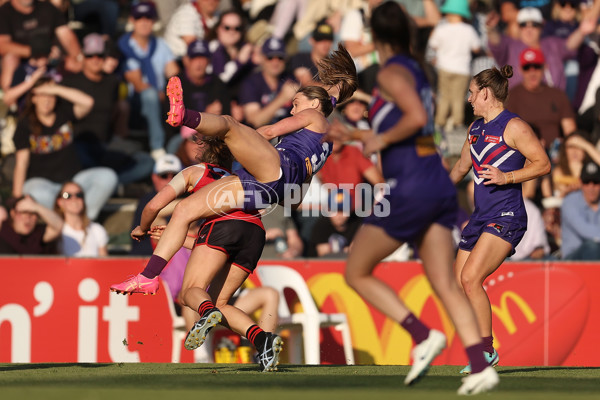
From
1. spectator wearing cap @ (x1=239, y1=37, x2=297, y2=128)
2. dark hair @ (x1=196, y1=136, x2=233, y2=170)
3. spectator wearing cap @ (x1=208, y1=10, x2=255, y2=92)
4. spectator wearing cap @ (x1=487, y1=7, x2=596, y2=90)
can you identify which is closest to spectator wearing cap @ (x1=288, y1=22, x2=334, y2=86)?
spectator wearing cap @ (x1=239, y1=37, x2=297, y2=128)

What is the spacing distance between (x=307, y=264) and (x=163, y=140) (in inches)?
141

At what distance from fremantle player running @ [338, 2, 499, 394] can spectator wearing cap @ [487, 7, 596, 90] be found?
28.9 feet

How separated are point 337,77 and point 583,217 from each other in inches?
200

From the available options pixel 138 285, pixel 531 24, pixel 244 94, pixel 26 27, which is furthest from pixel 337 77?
pixel 531 24

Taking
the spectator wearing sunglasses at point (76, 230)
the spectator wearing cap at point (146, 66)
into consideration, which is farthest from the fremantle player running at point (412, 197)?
the spectator wearing cap at point (146, 66)

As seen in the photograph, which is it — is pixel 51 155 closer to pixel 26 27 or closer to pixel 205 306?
pixel 26 27

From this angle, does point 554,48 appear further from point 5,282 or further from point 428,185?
point 428,185

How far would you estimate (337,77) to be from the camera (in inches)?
350

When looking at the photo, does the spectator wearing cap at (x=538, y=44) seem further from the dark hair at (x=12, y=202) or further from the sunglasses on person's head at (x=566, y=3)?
the dark hair at (x=12, y=202)

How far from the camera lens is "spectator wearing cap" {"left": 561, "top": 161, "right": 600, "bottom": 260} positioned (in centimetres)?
1255

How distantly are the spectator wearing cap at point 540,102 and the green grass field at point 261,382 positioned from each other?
5.17 m

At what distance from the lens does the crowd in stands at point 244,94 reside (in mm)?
12539

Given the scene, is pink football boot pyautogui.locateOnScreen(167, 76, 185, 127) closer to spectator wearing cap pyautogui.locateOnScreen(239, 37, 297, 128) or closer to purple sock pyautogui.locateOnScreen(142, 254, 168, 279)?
purple sock pyautogui.locateOnScreen(142, 254, 168, 279)

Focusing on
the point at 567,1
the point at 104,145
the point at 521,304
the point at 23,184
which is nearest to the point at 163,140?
the point at 104,145
